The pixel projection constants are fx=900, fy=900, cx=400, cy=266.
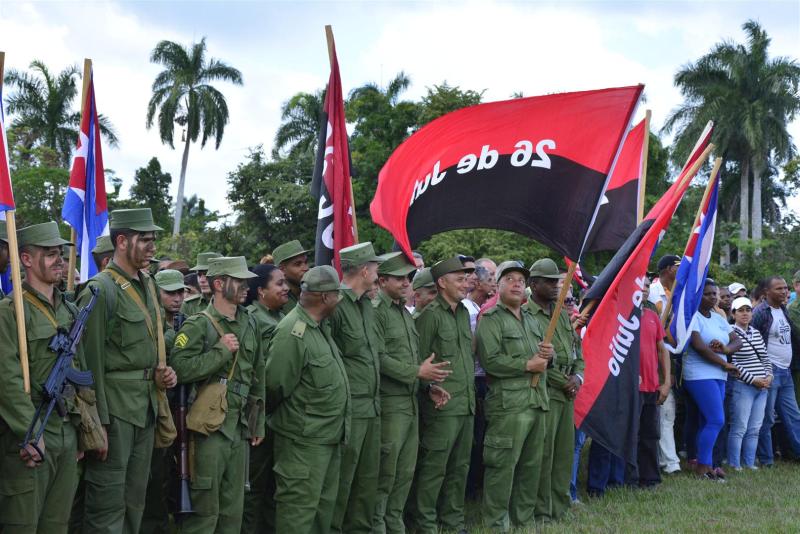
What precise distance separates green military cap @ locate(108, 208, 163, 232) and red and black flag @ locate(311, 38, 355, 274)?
7.37 ft

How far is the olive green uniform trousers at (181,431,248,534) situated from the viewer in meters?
5.77

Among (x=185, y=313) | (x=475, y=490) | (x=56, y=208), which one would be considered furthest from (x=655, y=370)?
(x=56, y=208)

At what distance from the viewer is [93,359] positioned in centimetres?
527

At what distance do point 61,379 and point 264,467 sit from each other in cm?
228

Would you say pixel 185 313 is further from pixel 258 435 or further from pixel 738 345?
pixel 738 345

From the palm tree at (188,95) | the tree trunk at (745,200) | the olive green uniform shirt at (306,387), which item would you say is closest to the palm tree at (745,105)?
the tree trunk at (745,200)

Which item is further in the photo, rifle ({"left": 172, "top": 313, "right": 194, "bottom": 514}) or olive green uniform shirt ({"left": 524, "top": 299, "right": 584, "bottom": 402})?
olive green uniform shirt ({"left": 524, "top": 299, "right": 584, "bottom": 402})

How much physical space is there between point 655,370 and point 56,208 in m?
22.9

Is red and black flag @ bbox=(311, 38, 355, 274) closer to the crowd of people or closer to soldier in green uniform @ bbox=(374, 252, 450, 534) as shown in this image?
the crowd of people

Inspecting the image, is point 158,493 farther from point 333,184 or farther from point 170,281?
point 333,184

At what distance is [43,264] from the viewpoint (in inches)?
202

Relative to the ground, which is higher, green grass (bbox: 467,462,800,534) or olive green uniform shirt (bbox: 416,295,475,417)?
olive green uniform shirt (bbox: 416,295,475,417)

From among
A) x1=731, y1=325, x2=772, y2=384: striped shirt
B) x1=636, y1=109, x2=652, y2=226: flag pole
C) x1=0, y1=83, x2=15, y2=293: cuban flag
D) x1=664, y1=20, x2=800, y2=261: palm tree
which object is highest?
x1=664, y1=20, x2=800, y2=261: palm tree

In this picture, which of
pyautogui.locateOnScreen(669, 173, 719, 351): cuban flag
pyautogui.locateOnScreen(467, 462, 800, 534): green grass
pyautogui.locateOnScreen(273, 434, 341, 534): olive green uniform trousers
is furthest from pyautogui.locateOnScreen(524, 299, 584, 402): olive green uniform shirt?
pyautogui.locateOnScreen(273, 434, 341, 534): olive green uniform trousers
